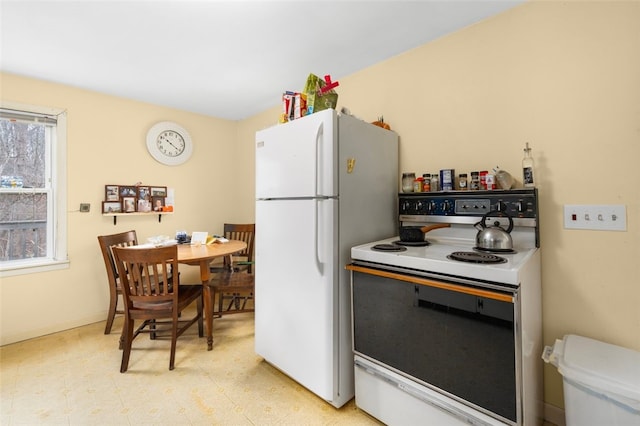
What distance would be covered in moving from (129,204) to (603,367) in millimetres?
3791

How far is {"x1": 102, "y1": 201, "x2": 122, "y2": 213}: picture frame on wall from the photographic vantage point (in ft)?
9.66

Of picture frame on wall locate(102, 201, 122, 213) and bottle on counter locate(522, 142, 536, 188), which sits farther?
picture frame on wall locate(102, 201, 122, 213)

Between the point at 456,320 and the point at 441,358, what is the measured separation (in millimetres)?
207

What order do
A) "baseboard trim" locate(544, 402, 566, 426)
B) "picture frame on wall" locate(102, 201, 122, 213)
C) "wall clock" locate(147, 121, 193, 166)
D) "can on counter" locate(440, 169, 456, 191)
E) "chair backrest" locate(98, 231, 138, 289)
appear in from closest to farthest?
"baseboard trim" locate(544, 402, 566, 426), "can on counter" locate(440, 169, 456, 191), "chair backrest" locate(98, 231, 138, 289), "picture frame on wall" locate(102, 201, 122, 213), "wall clock" locate(147, 121, 193, 166)

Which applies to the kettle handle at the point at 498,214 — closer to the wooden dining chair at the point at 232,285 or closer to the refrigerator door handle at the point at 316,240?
the refrigerator door handle at the point at 316,240

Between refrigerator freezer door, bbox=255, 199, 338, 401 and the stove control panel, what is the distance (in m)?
0.69

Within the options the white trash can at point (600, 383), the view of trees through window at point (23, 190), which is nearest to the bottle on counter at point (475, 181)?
the white trash can at point (600, 383)

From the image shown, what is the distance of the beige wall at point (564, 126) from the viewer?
138 centimetres

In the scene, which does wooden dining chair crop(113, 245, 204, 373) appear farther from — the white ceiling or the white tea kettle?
the white tea kettle

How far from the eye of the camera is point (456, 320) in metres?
1.23

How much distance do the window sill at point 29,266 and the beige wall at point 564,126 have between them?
11.4ft

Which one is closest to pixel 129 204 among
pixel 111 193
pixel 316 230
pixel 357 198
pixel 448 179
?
pixel 111 193

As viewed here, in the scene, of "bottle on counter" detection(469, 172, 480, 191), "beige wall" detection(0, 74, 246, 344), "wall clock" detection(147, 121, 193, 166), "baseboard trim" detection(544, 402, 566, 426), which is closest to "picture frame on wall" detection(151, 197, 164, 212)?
"beige wall" detection(0, 74, 246, 344)

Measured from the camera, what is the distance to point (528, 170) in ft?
5.18
